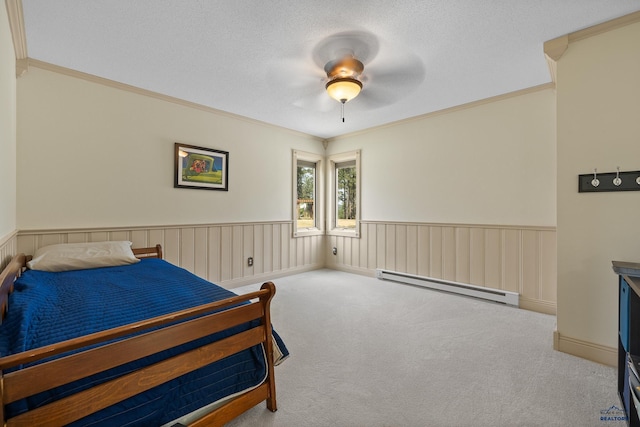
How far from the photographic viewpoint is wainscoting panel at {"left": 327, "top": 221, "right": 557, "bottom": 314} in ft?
10.1

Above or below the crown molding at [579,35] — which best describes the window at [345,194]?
below

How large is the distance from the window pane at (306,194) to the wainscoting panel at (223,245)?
1.03ft

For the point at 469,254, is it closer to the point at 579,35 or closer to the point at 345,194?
the point at 345,194

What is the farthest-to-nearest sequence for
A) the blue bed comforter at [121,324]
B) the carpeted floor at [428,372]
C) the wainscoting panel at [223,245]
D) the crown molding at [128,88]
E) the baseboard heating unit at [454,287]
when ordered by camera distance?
the baseboard heating unit at [454,287] → the wainscoting panel at [223,245] → the crown molding at [128,88] → the carpeted floor at [428,372] → the blue bed comforter at [121,324]

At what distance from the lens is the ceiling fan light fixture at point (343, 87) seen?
2396 mm

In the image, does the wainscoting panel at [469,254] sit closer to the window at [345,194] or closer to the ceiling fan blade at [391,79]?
the window at [345,194]

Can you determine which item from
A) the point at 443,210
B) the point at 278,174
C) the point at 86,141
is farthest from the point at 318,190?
the point at 86,141

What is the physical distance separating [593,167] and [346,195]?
3373mm

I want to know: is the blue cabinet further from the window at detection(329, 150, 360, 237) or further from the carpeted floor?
the window at detection(329, 150, 360, 237)

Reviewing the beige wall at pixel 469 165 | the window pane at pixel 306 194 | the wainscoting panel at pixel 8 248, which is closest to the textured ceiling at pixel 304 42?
the beige wall at pixel 469 165

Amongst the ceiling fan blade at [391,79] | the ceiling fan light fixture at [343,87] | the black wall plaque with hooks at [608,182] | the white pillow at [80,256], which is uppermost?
the ceiling fan blade at [391,79]

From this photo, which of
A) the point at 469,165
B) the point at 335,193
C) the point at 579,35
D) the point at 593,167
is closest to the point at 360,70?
the point at 579,35

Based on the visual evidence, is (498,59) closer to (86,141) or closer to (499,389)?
(499,389)

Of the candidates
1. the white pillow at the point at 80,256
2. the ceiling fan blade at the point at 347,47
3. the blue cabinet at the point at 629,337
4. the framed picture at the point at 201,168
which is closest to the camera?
the blue cabinet at the point at 629,337
